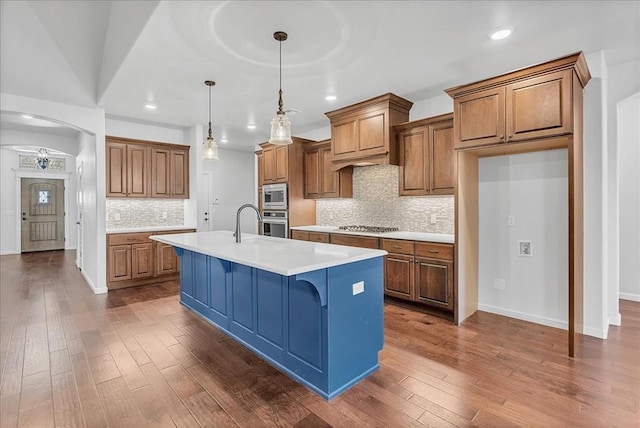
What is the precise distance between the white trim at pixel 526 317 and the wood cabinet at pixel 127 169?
17.5ft

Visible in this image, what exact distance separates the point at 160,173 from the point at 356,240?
364cm

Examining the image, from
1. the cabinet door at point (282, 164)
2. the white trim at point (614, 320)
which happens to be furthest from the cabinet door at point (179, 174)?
the white trim at point (614, 320)

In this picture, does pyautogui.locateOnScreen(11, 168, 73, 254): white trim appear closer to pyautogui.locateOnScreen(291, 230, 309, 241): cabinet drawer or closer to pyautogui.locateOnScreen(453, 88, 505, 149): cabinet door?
pyautogui.locateOnScreen(291, 230, 309, 241): cabinet drawer

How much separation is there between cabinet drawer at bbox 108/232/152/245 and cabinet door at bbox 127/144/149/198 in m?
0.71

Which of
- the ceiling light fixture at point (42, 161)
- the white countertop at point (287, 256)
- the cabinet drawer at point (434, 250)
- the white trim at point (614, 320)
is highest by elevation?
the ceiling light fixture at point (42, 161)

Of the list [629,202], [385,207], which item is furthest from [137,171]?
[629,202]

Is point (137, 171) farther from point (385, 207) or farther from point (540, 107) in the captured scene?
point (540, 107)

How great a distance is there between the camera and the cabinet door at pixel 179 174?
5736 mm

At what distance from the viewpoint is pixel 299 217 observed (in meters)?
5.57

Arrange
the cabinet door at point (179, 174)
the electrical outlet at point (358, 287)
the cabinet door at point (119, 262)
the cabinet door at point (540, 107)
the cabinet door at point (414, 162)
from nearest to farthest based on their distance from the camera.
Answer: the electrical outlet at point (358, 287) → the cabinet door at point (540, 107) → the cabinet door at point (414, 162) → the cabinet door at point (119, 262) → the cabinet door at point (179, 174)

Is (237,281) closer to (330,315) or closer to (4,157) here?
(330,315)

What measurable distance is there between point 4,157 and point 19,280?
4.60 meters

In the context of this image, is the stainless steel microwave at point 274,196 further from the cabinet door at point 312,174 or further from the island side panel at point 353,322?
the island side panel at point 353,322

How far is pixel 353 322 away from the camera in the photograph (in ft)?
7.53
